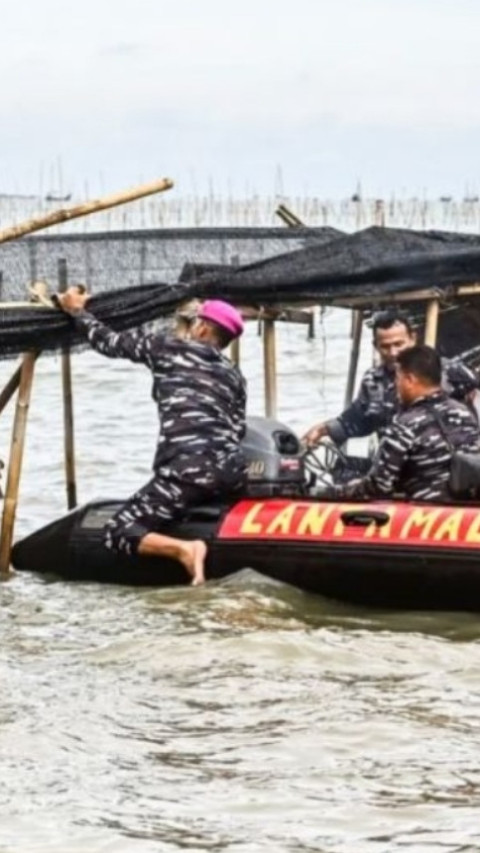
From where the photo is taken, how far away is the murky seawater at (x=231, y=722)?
7.70 m

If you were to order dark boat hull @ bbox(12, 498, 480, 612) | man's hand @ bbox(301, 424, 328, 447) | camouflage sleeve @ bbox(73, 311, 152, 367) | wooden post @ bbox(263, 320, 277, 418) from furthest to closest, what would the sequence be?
man's hand @ bbox(301, 424, 328, 447) → wooden post @ bbox(263, 320, 277, 418) → camouflage sleeve @ bbox(73, 311, 152, 367) → dark boat hull @ bbox(12, 498, 480, 612)

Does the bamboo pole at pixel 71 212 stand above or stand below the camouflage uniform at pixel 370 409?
above

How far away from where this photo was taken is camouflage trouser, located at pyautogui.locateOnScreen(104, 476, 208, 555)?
12.7 m

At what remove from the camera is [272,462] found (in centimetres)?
1299

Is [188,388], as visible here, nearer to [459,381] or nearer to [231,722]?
[459,381]

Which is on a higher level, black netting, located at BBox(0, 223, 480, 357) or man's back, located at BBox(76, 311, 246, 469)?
black netting, located at BBox(0, 223, 480, 357)

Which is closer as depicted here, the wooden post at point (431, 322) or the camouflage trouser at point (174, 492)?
the camouflage trouser at point (174, 492)

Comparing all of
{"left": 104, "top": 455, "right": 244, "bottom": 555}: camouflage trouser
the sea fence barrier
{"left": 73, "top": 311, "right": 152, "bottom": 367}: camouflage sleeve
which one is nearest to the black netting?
{"left": 73, "top": 311, "right": 152, "bottom": 367}: camouflage sleeve

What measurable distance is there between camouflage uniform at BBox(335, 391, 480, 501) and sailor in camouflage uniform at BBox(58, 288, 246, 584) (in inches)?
34.5

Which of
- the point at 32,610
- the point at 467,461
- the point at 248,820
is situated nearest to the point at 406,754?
the point at 248,820

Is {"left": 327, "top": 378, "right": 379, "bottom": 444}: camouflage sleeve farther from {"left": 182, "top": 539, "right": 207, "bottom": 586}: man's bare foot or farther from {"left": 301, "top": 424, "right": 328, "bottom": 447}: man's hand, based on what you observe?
{"left": 182, "top": 539, "right": 207, "bottom": 586}: man's bare foot

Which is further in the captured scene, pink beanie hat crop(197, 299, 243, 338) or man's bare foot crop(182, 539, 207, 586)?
pink beanie hat crop(197, 299, 243, 338)

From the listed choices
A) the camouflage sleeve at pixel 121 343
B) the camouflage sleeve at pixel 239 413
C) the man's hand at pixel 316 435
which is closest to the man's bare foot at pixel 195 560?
the camouflage sleeve at pixel 239 413

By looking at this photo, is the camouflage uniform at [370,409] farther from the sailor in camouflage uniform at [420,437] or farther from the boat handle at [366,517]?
the boat handle at [366,517]
